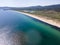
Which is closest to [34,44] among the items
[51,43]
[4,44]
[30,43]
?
[30,43]

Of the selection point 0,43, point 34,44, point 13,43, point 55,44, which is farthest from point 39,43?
point 0,43

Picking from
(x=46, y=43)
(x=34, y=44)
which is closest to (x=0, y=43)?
(x=34, y=44)

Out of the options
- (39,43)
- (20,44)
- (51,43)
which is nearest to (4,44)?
(20,44)

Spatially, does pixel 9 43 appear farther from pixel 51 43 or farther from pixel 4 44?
pixel 51 43

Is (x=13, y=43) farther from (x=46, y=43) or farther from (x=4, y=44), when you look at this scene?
(x=46, y=43)

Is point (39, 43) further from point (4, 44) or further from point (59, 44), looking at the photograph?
point (4, 44)

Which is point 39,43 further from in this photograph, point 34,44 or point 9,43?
point 9,43
